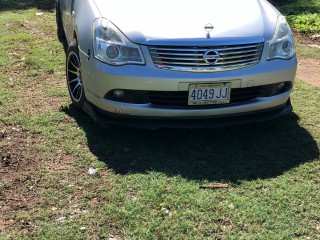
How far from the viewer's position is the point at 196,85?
3969 millimetres

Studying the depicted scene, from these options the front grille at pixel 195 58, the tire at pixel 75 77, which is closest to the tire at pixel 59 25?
the tire at pixel 75 77

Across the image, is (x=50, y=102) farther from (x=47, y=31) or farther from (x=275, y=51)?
(x=47, y=31)

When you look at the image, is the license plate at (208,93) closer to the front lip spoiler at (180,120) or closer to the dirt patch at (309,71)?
the front lip spoiler at (180,120)

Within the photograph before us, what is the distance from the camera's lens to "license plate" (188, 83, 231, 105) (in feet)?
13.1

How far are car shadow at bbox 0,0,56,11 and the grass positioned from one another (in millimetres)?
4486

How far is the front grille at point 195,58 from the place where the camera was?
155 inches

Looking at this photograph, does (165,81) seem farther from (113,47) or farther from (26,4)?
(26,4)

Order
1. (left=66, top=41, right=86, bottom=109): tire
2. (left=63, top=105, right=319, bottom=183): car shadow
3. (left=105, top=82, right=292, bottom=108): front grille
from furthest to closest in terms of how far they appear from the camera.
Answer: (left=66, top=41, right=86, bottom=109): tire
(left=105, top=82, right=292, bottom=108): front grille
(left=63, top=105, right=319, bottom=183): car shadow

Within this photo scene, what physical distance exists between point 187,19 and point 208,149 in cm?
113

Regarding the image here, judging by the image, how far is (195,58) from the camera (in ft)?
13.0

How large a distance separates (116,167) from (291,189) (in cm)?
137

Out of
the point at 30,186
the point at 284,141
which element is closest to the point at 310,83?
the point at 284,141

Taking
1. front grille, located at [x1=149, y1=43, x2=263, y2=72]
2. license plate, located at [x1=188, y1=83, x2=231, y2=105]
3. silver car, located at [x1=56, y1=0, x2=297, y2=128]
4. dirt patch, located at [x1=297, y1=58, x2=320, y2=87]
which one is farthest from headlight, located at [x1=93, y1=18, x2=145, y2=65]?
dirt patch, located at [x1=297, y1=58, x2=320, y2=87]

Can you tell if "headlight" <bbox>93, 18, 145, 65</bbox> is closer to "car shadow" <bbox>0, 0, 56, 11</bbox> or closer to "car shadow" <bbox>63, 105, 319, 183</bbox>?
"car shadow" <bbox>63, 105, 319, 183</bbox>
